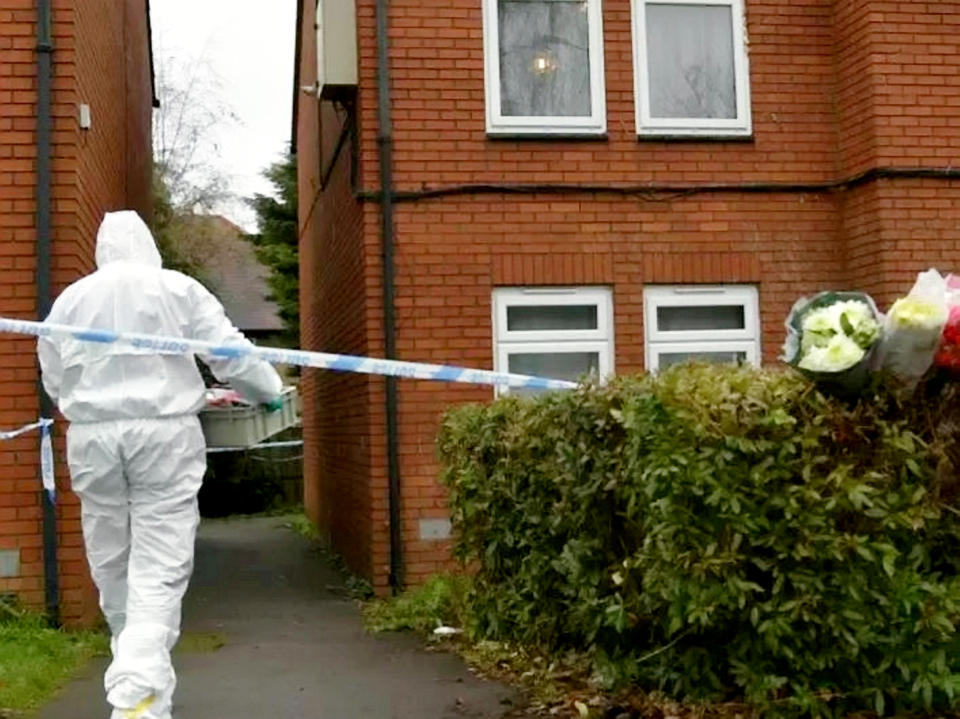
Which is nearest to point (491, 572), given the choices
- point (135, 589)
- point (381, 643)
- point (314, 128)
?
point (381, 643)

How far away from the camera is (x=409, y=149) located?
31.7 ft

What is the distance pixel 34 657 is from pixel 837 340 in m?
4.65

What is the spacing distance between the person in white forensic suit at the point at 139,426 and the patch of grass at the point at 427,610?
320cm

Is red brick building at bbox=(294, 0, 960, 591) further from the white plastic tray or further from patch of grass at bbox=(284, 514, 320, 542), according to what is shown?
patch of grass at bbox=(284, 514, 320, 542)

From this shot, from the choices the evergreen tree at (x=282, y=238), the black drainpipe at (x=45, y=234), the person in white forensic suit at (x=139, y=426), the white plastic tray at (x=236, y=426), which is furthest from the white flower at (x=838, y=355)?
the evergreen tree at (x=282, y=238)

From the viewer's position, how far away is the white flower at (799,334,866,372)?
4562 millimetres

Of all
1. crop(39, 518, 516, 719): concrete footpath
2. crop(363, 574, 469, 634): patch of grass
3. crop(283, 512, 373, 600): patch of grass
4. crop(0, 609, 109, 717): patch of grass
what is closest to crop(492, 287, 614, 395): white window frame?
crop(363, 574, 469, 634): patch of grass

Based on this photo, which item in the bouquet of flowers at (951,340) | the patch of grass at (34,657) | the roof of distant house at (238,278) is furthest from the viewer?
the roof of distant house at (238,278)

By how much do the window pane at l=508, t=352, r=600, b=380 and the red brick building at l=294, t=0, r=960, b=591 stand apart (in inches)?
0.7

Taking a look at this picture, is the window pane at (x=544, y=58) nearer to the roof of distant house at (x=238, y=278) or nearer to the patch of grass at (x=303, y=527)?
→ the patch of grass at (x=303, y=527)

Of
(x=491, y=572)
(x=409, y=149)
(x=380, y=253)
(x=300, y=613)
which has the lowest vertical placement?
(x=300, y=613)

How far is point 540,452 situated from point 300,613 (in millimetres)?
4098

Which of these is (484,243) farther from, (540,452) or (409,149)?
(540,452)

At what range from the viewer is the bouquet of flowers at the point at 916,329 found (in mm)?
4520
